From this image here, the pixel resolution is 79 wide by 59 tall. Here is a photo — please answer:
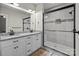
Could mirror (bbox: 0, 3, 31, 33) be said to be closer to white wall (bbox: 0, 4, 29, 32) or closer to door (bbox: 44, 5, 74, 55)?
white wall (bbox: 0, 4, 29, 32)

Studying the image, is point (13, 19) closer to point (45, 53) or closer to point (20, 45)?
point (20, 45)

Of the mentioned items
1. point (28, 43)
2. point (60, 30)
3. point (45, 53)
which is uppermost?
point (60, 30)

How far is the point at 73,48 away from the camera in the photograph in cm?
108

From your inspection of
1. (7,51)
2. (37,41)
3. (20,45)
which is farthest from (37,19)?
(7,51)

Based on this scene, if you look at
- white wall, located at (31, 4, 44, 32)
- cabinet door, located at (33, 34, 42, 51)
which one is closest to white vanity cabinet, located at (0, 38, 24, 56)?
cabinet door, located at (33, 34, 42, 51)

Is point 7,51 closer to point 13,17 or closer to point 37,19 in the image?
point 13,17

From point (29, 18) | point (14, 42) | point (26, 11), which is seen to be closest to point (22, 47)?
point (14, 42)

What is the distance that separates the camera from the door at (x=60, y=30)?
3.53ft

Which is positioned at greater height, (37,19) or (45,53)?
(37,19)

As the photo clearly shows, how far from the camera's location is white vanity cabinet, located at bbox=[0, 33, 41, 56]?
35.9 inches

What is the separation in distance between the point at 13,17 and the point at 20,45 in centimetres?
50

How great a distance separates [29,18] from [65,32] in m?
0.73

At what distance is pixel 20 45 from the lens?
1.09m

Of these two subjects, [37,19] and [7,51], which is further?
[37,19]
